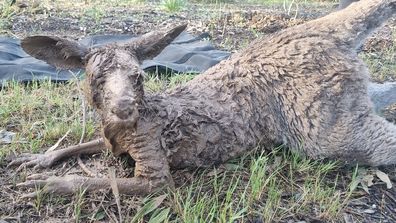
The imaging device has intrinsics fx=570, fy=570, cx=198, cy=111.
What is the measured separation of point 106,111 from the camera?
2.56 m

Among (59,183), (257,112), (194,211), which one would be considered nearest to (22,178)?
(59,183)

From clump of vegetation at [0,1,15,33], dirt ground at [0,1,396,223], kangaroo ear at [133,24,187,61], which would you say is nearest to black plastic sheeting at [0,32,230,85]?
dirt ground at [0,1,396,223]

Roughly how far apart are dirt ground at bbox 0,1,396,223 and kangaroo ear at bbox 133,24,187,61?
571 millimetres

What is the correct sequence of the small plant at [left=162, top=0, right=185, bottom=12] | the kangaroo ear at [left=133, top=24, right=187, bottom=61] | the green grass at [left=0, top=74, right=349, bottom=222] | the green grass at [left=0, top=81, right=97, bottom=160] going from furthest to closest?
1. the small plant at [left=162, top=0, right=185, bottom=12]
2. the green grass at [left=0, top=81, right=97, bottom=160]
3. the kangaroo ear at [left=133, top=24, right=187, bottom=61]
4. the green grass at [left=0, top=74, right=349, bottom=222]

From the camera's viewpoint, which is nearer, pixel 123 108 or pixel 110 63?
pixel 123 108

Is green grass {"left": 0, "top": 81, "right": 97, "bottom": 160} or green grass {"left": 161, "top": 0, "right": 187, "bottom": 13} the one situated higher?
green grass {"left": 0, "top": 81, "right": 97, "bottom": 160}

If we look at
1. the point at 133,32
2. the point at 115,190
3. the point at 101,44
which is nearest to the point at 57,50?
the point at 115,190

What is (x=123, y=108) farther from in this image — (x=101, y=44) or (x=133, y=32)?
(x=133, y=32)

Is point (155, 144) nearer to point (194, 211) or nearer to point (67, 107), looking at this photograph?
point (194, 211)

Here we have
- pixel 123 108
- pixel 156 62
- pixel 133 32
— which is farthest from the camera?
pixel 133 32

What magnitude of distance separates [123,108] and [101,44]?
10.1 ft

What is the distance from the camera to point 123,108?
2.43 meters

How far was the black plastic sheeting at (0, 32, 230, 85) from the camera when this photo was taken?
15.4 ft

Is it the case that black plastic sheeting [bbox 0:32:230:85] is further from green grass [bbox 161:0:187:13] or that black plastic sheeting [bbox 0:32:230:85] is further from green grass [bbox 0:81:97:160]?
green grass [bbox 161:0:187:13]
